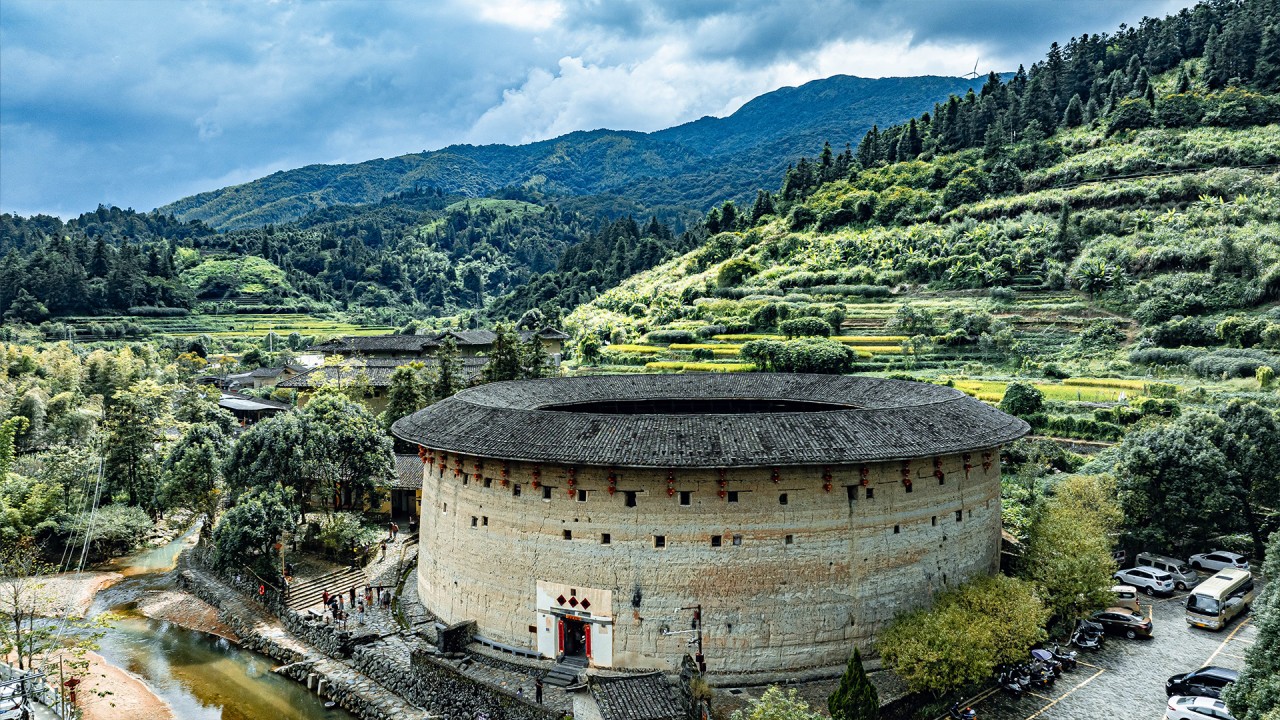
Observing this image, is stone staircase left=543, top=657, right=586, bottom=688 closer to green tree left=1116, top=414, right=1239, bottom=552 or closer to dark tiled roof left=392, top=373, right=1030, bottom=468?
dark tiled roof left=392, top=373, right=1030, bottom=468

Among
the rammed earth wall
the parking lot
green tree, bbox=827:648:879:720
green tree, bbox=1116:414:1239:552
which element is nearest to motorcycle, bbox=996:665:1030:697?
the parking lot

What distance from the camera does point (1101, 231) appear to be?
76.3 m

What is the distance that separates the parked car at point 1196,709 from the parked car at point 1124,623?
18.2 ft

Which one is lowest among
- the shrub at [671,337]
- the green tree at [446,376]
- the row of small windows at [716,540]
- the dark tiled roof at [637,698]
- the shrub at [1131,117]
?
the dark tiled roof at [637,698]

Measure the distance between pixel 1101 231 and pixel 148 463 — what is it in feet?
267

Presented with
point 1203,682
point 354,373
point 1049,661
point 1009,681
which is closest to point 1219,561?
point 1203,682

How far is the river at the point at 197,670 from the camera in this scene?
86.9 ft

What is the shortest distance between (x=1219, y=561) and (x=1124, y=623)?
934cm

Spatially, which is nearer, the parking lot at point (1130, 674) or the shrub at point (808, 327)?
the parking lot at point (1130, 674)

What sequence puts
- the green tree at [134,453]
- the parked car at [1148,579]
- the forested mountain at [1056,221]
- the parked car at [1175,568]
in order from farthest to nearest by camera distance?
the forested mountain at [1056,221] < the green tree at [134,453] < the parked car at [1175,568] < the parked car at [1148,579]


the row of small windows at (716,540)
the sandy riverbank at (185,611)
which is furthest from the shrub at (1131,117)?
the sandy riverbank at (185,611)

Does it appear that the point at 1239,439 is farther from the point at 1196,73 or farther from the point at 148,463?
the point at 1196,73

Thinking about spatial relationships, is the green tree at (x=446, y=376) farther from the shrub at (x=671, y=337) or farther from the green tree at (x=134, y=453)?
the shrub at (x=671, y=337)

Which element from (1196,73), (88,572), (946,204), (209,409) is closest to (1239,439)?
(88,572)
